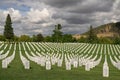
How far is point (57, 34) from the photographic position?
116 m

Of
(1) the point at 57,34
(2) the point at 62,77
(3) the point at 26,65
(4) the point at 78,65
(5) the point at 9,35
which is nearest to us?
(2) the point at 62,77

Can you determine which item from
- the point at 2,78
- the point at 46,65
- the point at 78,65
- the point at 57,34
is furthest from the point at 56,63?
the point at 57,34

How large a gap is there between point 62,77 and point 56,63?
694 cm

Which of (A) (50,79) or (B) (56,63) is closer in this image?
(A) (50,79)

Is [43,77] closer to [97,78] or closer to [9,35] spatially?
[97,78]

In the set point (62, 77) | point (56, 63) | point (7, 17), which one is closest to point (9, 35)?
point (7, 17)

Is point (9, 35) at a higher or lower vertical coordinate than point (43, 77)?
higher

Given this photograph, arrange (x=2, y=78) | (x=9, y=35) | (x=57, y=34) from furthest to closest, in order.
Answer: (x=57, y=34) → (x=9, y=35) → (x=2, y=78)

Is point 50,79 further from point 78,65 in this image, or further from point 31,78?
point 78,65

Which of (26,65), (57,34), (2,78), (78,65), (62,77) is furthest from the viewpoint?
(57,34)

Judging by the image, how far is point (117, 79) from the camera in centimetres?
1469

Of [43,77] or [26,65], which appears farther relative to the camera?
[26,65]

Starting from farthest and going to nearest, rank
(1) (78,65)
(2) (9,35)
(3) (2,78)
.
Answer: (2) (9,35) < (1) (78,65) < (3) (2,78)

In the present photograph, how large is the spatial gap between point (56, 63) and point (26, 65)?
3973 millimetres
